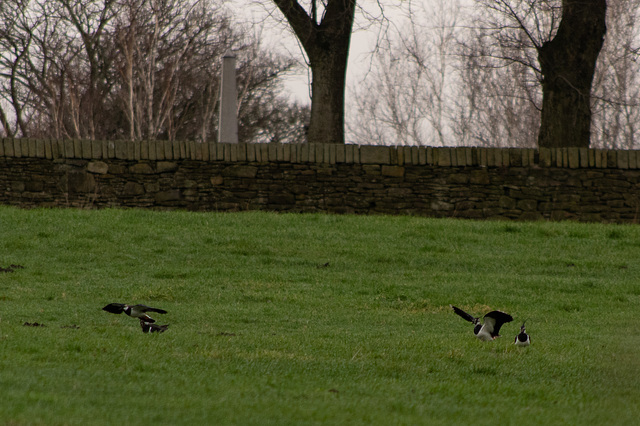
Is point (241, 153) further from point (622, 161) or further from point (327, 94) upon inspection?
point (622, 161)

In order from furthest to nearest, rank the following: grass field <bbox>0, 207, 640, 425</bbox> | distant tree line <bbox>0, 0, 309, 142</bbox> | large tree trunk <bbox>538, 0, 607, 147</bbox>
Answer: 1. distant tree line <bbox>0, 0, 309, 142</bbox>
2. large tree trunk <bbox>538, 0, 607, 147</bbox>
3. grass field <bbox>0, 207, 640, 425</bbox>

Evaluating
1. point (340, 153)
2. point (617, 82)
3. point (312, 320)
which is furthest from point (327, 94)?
point (617, 82)

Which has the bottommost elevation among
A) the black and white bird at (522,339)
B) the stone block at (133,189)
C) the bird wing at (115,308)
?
the black and white bird at (522,339)

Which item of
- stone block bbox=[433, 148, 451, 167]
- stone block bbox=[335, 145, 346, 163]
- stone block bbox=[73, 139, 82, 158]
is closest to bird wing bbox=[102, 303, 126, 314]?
stone block bbox=[335, 145, 346, 163]

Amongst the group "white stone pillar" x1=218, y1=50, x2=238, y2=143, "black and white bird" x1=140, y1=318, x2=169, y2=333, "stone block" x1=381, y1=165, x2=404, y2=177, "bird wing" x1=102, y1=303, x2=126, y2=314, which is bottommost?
"black and white bird" x1=140, y1=318, x2=169, y2=333

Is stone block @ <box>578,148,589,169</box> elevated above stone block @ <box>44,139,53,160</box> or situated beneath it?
situated beneath

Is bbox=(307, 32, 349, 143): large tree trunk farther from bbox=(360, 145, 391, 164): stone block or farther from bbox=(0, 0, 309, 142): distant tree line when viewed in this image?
bbox=(0, 0, 309, 142): distant tree line

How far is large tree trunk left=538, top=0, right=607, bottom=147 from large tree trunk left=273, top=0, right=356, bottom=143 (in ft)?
13.7

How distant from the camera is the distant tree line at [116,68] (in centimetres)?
3019

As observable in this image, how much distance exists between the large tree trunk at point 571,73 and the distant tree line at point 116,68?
15521mm

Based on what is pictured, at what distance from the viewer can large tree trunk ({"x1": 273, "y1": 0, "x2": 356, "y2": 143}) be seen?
17328mm

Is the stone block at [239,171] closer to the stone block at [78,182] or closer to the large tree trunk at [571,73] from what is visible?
the stone block at [78,182]

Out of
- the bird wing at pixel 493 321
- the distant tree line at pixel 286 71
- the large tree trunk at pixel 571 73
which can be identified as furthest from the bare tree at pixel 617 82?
the bird wing at pixel 493 321

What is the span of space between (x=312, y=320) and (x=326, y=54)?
10799mm
